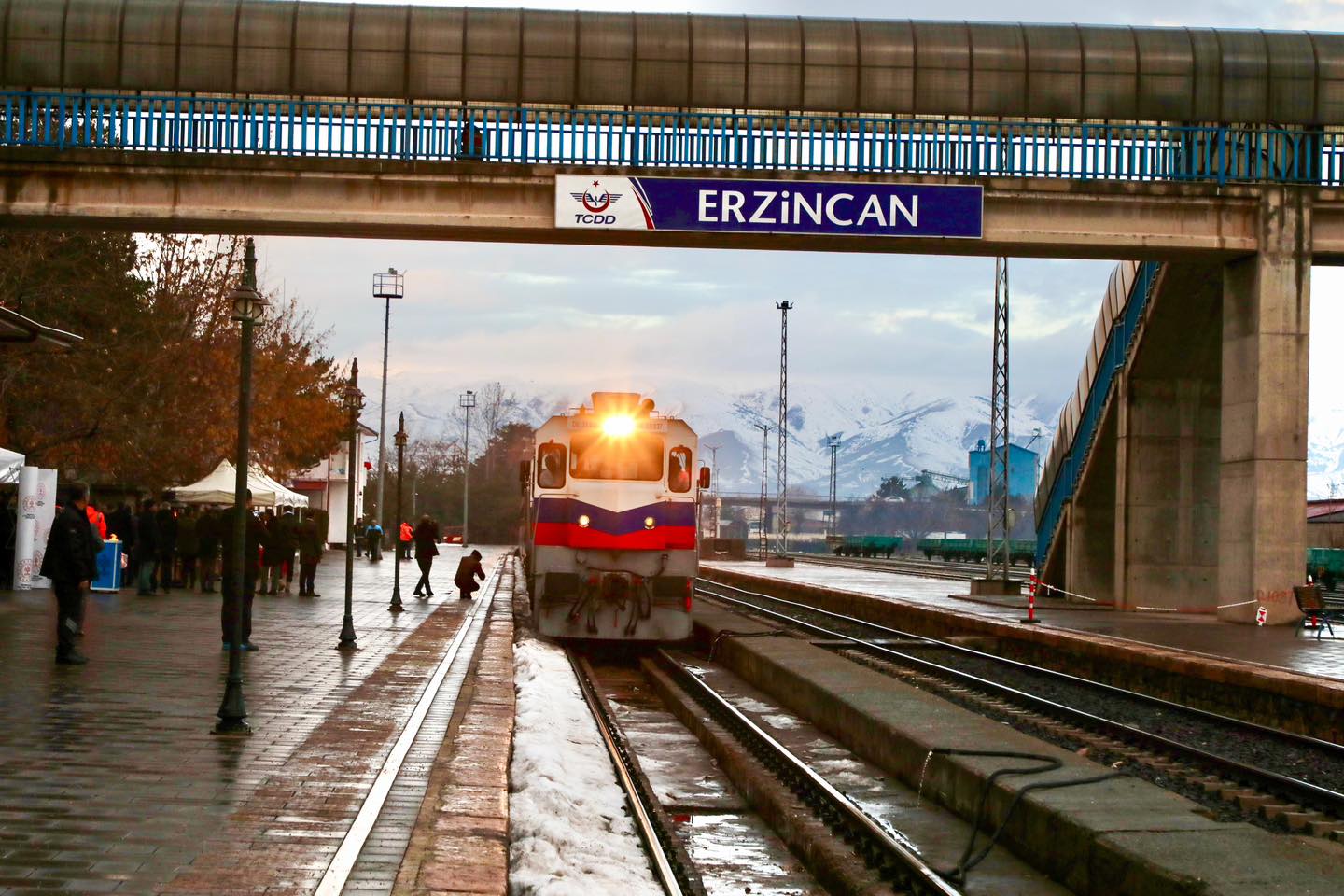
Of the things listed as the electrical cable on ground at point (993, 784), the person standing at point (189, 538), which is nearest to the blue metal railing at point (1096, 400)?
the electrical cable on ground at point (993, 784)

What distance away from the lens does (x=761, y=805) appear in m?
11.2

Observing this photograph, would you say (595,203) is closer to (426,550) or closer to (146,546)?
(146,546)

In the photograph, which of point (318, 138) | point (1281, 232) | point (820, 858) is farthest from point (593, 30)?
point (820, 858)

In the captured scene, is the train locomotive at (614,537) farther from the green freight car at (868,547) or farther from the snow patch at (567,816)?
the green freight car at (868,547)

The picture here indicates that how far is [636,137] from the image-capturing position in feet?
74.2

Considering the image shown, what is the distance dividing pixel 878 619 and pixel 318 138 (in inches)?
591

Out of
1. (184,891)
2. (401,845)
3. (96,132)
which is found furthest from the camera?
(96,132)

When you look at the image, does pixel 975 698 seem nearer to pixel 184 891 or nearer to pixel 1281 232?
pixel 1281 232

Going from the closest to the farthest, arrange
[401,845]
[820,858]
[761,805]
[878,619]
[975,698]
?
[401,845], [820,858], [761,805], [975,698], [878,619]

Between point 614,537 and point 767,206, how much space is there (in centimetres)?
533

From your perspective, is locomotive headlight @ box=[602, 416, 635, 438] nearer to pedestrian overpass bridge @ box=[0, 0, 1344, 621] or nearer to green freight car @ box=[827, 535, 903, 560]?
pedestrian overpass bridge @ box=[0, 0, 1344, 621]

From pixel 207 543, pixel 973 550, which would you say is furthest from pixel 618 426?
pixel 973 550

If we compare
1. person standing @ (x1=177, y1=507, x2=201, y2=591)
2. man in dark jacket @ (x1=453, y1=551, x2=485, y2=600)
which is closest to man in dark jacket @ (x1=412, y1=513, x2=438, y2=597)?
man in dark jacket @ (x1=453, y1=551, x2=485, y2=600)

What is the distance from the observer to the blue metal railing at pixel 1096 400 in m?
27.5
